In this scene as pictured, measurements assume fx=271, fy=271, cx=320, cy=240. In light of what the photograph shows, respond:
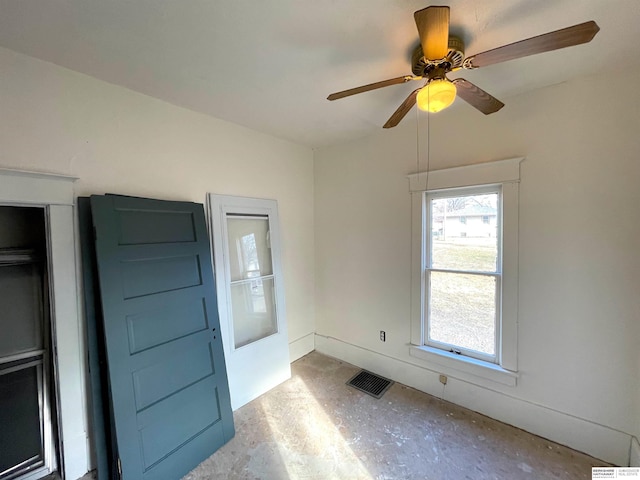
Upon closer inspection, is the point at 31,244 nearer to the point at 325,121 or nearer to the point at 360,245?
the point at 325,121

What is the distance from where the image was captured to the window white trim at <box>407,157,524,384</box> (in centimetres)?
212

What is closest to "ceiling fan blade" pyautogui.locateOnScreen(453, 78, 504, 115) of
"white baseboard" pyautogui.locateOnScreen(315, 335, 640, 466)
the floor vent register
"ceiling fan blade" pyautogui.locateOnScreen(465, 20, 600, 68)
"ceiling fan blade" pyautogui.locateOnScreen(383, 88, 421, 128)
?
"ceiling fan blade" pyautogui.locateOnScreen(465, 20, 600, 68)

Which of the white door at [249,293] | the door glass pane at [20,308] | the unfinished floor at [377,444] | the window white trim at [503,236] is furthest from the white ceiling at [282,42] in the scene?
the unfinished floor at [377,444]

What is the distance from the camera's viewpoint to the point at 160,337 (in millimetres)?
1866

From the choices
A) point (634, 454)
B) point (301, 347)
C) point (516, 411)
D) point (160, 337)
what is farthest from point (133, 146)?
point (634, 454)

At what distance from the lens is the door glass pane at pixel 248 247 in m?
2.63

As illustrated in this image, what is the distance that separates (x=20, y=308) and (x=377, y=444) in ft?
8.49

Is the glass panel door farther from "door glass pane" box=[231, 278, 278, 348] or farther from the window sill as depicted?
the window sill

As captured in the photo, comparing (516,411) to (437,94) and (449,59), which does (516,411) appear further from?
(449,59)

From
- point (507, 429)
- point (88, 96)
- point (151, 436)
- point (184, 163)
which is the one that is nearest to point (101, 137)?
point (88, 96)

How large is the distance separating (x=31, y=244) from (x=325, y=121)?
2.36 m

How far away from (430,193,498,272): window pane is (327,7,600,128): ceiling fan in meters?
0.90

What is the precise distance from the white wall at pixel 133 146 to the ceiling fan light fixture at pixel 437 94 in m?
1.83

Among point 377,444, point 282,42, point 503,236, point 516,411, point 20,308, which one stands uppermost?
point 282,42
